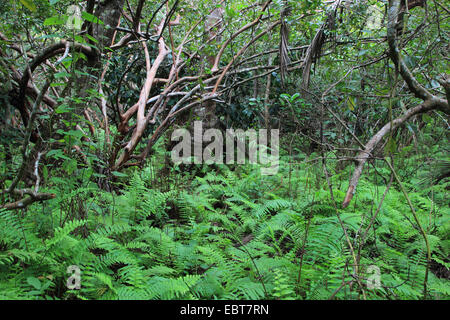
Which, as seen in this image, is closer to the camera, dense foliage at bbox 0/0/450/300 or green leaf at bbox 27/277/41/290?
green leaf at bbox 27/277/41/290

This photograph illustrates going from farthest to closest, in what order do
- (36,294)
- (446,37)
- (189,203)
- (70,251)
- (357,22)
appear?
(357,22), (189,203), (446,37), (70,251), (36,294)

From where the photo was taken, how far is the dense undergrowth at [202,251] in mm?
1755

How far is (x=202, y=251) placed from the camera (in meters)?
2.18

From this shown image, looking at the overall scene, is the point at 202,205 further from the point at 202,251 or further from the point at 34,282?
the point at 34,282

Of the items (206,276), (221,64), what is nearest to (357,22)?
(221,64)

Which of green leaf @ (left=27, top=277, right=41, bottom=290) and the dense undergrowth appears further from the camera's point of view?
the dense undergrowth

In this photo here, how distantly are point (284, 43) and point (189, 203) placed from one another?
2089mm

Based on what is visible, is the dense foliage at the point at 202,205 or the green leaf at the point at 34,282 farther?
the dense foliage at the point at 202,205

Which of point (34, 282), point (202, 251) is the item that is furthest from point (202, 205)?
point (34, 282)

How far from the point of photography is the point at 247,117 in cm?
595

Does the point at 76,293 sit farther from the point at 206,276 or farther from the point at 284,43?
the point at 284,43

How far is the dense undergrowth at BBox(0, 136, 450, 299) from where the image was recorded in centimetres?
175

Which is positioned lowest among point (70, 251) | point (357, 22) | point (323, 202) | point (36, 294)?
point (36, 294)

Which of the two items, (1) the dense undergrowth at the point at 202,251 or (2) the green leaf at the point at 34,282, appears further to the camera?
(1) the dense undergrowth at the point at 202,251
